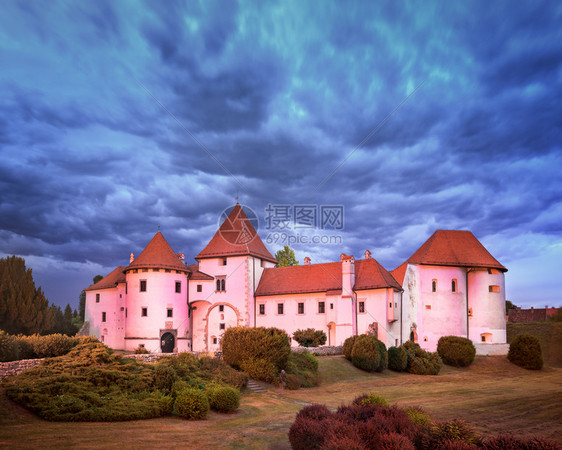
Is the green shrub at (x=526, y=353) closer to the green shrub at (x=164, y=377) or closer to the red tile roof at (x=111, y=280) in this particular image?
the green shrub at (x=164, y=377)

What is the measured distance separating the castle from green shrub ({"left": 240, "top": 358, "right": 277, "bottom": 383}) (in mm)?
15388

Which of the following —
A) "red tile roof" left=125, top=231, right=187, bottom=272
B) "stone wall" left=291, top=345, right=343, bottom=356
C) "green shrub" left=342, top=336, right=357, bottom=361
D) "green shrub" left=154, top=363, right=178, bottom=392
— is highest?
"red tile roof" left=125, top=231, right=187, bottom=272

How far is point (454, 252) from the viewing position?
49500 millimetres

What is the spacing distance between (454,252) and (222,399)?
37479 millimetres

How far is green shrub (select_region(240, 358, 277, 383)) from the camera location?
28047 mm

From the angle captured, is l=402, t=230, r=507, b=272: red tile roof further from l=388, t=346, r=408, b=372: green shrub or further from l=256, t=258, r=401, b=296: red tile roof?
l=388, t=346, r=408, b=372: green shrub

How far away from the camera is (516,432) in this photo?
Answer: 1633 cm

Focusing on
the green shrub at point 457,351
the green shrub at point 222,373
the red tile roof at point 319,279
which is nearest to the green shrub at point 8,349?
the green shrub at point 222,373

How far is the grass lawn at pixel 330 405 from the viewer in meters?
13.4

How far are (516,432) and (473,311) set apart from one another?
3367cm

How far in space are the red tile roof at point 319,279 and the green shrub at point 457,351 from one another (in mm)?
7634

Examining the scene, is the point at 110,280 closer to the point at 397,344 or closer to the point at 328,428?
the point at 397,344

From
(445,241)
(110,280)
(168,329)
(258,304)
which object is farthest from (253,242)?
(445,241)

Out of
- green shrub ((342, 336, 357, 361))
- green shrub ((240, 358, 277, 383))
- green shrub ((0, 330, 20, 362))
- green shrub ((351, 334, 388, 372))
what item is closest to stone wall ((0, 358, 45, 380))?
green shrub ((0, 330, 20, 362))
